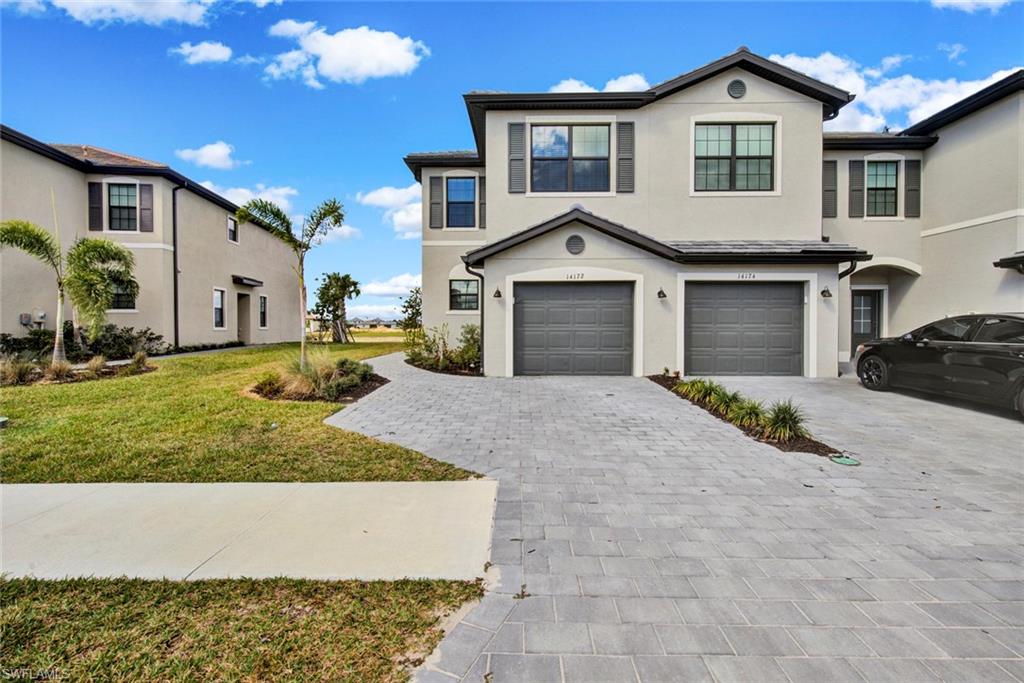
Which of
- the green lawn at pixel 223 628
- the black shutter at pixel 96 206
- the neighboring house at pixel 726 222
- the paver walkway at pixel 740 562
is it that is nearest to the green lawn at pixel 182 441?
the paver walkway at pixel 740 562

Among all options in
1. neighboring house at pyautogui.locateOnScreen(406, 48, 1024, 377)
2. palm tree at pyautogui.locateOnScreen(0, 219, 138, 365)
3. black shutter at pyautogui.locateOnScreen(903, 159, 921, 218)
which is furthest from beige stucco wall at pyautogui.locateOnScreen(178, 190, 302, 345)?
black shutter at pyautogui.locateOnScreen(903, 159, 921, 218)

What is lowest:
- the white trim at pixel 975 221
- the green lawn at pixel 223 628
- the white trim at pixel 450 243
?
the green lawn at pixel 223 628

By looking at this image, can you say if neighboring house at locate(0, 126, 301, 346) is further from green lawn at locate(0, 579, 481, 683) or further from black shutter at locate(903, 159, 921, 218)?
black shutter at locate(903, 159, 921, 218)

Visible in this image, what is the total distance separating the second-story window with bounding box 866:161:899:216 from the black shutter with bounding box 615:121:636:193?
8016mm

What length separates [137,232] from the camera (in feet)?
53.8

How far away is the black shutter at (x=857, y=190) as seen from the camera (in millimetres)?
13602

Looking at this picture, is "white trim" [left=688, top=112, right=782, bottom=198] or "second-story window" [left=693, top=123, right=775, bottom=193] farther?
"second-story window" [left=693, top=123, right=775, bottom=193]

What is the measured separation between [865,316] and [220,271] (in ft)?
87.0

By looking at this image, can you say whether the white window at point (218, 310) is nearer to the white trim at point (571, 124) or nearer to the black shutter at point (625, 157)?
the white trim at point (571, 124)

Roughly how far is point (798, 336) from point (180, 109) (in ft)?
61.0

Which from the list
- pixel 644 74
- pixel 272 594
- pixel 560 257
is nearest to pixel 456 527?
pixel 272 594

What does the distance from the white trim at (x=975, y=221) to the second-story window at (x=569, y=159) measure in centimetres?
1028

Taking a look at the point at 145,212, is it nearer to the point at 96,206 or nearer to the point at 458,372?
the point at 96,206

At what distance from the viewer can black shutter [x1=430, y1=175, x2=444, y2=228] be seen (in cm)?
1619
